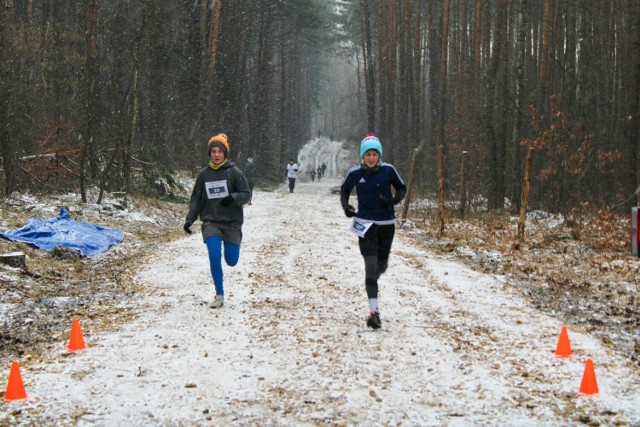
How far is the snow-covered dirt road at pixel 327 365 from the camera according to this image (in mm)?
4719

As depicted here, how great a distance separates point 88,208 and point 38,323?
31.1 feet

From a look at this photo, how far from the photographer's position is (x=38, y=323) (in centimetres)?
772

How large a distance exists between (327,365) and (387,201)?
2.21 meters

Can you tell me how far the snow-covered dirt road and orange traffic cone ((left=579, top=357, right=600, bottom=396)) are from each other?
0.07 metres

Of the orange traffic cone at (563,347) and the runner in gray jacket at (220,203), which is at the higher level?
the runner in gray jacket at (220,203)

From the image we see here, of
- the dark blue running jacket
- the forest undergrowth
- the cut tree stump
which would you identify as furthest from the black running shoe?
the cut tree stump

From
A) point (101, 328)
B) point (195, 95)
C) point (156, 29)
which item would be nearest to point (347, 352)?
point (101, 328)

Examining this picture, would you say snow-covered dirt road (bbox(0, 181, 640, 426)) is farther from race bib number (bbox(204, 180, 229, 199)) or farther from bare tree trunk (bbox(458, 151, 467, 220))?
bare tree trunk (bbox(458, 151, 467, 220))

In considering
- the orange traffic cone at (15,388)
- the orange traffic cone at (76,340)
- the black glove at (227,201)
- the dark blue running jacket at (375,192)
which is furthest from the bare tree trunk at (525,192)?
the orange traffic cone at (15,388)

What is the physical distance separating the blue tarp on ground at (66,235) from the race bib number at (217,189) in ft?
16.3

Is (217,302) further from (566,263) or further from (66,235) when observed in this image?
(566,263)

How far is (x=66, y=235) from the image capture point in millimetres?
12625

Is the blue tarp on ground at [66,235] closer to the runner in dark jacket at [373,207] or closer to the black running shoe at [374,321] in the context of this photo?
the runner in dark jacket at [373,207]

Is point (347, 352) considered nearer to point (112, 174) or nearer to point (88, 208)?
point (88, 208)
